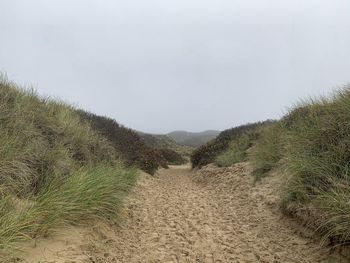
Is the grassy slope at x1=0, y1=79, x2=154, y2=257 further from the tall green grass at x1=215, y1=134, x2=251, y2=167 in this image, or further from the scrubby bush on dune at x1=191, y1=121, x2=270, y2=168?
the scrubby bush on dune at x1=191, y1=121, x2=270, y2=168

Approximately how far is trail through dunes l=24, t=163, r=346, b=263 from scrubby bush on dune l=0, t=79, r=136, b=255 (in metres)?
0.30

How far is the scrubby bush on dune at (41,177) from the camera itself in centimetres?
452

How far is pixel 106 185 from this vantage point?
258 inches

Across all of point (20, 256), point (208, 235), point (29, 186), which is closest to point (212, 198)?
point (208, 235)

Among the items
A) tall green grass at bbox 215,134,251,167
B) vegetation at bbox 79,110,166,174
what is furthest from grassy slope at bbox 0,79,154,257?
tall green grass at bbox 215,134,251,167

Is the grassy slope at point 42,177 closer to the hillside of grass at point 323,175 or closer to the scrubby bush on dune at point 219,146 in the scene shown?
the hillside of grass at point 323,175

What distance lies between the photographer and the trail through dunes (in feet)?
15.9

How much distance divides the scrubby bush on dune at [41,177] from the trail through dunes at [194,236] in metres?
0.30

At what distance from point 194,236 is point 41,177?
251 centimetres

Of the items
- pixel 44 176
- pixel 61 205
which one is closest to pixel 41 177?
pixel 44 176

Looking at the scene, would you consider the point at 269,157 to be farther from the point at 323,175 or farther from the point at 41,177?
the point at 41,177

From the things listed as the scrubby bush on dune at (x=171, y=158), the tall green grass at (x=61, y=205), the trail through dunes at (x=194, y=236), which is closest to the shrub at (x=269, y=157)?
the trail through dunes at (x=194, y=236)

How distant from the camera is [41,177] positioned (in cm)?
620

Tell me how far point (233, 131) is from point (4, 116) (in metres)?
13.7
